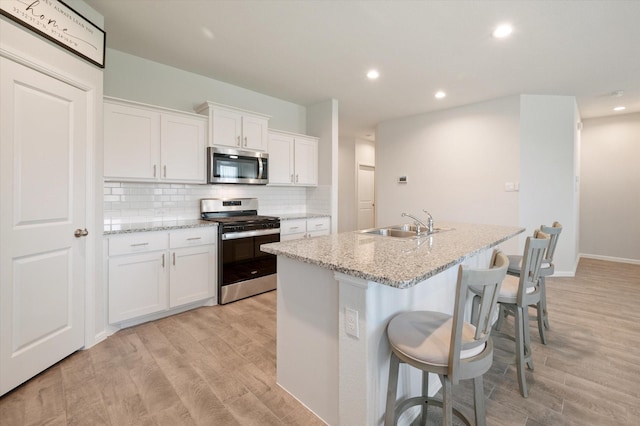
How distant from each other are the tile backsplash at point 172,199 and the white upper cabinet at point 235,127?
586mm

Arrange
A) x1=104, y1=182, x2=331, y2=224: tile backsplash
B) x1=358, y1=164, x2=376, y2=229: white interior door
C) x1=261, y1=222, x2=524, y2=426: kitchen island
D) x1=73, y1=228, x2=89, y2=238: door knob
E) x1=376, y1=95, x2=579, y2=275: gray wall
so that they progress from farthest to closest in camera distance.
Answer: x1=358, y1=164, x2=376, y2=229: white interior door < x1=376, y1=95, x2=579, y2=275: gray wall < x1=104, y1=182, x2=331, y2=224: tile backsplash < x1=73, y1=228, x2=89, y2=238: door knob < x1=261, y1=222, x2=524, y2=426: kitchen island

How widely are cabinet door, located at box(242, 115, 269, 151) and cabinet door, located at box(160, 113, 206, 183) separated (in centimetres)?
50

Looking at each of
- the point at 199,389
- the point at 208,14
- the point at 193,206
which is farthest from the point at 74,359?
the point at 208,14

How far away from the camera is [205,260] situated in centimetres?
316

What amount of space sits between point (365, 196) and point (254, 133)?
14.2 ft

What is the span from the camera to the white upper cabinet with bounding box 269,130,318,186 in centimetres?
415

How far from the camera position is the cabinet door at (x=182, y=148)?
3.09m

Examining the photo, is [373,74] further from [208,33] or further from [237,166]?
[237,166]

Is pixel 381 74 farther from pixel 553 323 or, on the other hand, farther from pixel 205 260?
pixel 553 323

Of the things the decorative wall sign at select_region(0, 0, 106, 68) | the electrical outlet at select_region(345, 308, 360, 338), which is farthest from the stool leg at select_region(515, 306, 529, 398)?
the decorative wall sign at select_region(0, 0, 106, 68)

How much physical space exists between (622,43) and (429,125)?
2489mm

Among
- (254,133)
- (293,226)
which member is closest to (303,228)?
(293,226)

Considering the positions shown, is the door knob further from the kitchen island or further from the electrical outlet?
the electrical outlet

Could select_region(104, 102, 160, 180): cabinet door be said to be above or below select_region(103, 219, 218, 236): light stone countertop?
above
